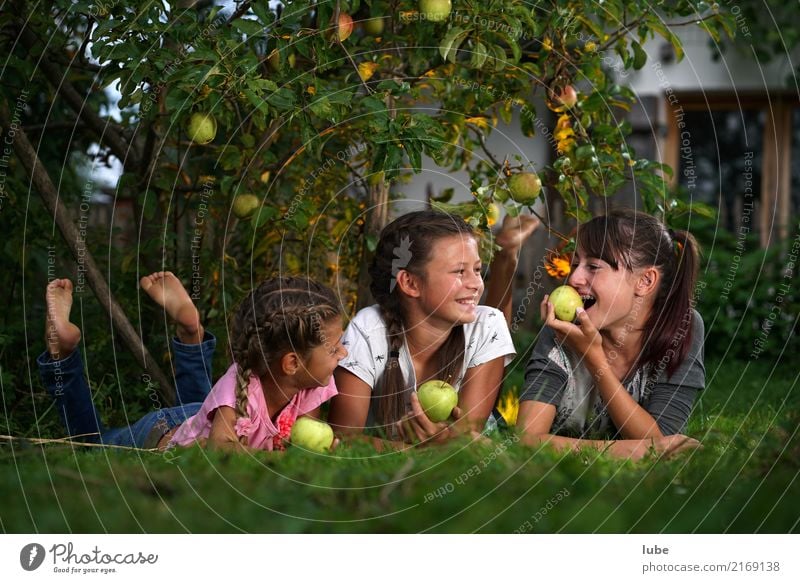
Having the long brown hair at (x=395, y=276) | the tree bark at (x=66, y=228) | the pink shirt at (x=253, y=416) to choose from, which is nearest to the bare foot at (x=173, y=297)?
the tree bark at (x=66, y=228)

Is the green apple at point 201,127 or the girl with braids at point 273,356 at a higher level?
the green apple at point 201,127

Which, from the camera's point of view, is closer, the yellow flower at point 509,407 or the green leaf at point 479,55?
the green leaf at point 479,55

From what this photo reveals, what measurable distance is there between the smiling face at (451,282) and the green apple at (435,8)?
56cm

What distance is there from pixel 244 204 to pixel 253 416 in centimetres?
58

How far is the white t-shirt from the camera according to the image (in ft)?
8.08

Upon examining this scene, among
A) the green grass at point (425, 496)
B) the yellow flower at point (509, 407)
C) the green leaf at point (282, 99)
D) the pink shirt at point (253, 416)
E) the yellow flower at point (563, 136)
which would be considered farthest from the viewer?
the yellow flower at point (509, 407)

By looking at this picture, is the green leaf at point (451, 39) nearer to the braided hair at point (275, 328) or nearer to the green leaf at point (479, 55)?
the green leaf at point (479, 55)

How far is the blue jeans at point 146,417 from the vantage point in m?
2.46

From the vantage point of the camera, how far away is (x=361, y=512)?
4.75 feet

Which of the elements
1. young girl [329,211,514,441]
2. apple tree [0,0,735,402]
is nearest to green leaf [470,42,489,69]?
apple tree [0,0,735,402]

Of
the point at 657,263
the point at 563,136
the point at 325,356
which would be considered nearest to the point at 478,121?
the point at 563,136

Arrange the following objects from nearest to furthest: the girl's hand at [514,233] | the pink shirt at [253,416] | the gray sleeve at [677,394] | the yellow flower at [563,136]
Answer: the pink shirt at [253,416], the gray sleeve at [677,394], the yellow flower at [563,136], the girl's hand at [514,233]

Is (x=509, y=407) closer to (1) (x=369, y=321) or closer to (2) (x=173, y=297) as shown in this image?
(1) (x=369, y=321)
